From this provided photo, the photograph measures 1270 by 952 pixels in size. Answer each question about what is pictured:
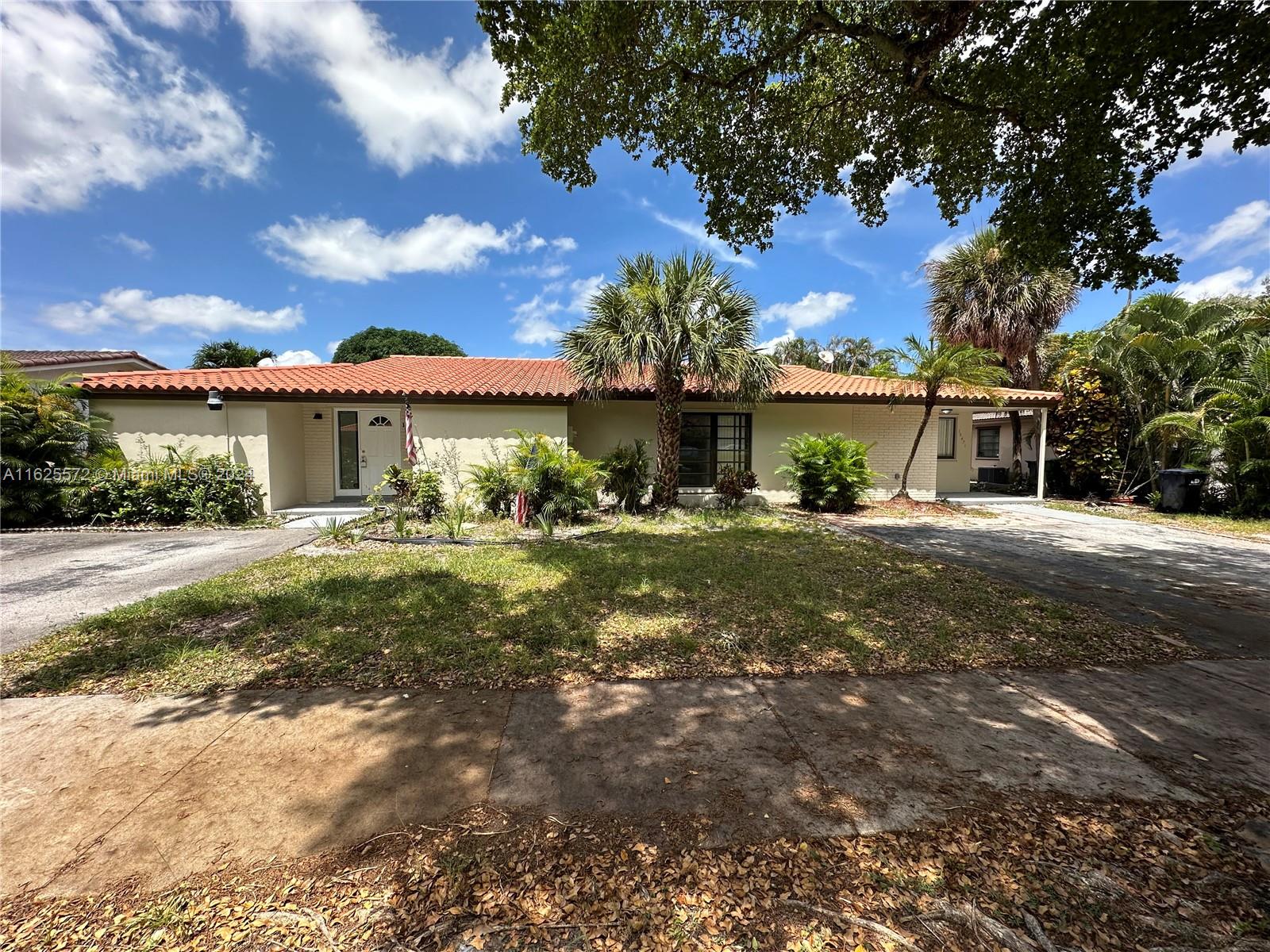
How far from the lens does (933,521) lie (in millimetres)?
11242

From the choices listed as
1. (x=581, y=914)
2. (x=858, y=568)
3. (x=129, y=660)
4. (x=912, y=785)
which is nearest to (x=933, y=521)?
(x=858, y=568)

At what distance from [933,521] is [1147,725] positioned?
28.8 ft

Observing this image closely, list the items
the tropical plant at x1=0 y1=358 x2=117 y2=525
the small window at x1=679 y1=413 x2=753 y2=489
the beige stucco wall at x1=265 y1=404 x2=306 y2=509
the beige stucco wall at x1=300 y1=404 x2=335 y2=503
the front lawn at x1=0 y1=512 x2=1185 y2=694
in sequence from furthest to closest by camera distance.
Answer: the small window at x1=679 y1=413 x2=753 y2=489, the beige stucco wall at x1=300 y1=404 x2=335 y2=503, the beige stucco wall at x1=265 y1=404 x2=306 y2=509, the tropical plant at x1=0 y1=358 x2=117 y2=525, the front lawn at x1=0 y1=512 x2=1185 y2=694

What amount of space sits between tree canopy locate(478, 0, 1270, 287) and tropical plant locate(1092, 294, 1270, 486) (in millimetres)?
10174

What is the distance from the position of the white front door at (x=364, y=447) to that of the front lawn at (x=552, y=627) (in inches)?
271

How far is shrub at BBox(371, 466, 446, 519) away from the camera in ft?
35.1

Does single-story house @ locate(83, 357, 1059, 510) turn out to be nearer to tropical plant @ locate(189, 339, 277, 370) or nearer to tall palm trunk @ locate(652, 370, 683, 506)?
tall palm trunk @ locate(652, 370, 683, 506)

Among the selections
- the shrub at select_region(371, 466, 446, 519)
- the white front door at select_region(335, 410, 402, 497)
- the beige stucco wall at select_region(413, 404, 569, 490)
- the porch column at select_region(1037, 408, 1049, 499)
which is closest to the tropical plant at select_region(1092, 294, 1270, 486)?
the porch column at select_region(1037, 408, 1049, 499)

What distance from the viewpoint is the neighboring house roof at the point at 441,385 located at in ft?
36.2

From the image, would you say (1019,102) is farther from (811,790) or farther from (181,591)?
(181,591)

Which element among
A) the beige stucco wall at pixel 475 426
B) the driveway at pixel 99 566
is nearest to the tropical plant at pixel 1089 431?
the beige stucco wall at pixel 475 426

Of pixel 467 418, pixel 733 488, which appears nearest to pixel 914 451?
pixel 733 488

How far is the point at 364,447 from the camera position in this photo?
13.5 metres

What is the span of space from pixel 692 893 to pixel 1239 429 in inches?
615
